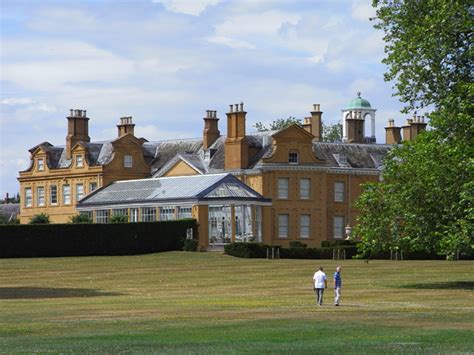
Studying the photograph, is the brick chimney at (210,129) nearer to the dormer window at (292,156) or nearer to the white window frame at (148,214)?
the dormer window at (292,156)

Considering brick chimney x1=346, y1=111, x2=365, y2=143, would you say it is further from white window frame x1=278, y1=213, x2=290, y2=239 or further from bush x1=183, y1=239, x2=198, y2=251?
bush x1=183, y1=239, x2=198, y2=251

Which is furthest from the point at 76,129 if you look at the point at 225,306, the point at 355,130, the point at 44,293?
the point at 225,306

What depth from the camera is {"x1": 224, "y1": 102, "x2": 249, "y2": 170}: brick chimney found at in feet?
329

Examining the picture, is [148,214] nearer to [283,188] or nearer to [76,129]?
[283,188]

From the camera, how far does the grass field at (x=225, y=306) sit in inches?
1176

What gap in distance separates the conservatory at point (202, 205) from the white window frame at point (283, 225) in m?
7.06

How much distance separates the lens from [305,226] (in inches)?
3986

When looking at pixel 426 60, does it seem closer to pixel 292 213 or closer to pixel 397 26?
pixel 397 26

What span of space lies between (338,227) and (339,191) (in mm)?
3134

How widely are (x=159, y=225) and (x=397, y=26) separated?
33.9 meters

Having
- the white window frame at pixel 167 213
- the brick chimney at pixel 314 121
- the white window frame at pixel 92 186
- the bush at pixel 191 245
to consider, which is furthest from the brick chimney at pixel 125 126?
the bush at pixel 191 245

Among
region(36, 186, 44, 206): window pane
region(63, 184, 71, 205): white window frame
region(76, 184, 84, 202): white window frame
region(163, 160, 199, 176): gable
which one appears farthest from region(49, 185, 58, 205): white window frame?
region(163, 160, 199, 176): gable

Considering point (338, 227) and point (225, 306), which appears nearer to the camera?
point (225, 306)

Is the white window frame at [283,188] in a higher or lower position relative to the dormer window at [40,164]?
lower
